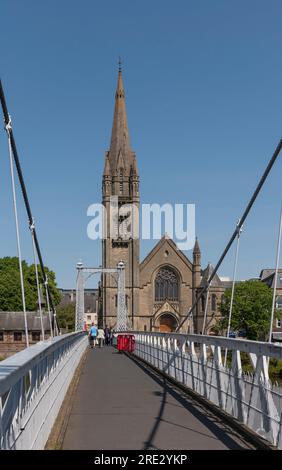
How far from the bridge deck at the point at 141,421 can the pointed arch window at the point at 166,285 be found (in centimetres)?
7439

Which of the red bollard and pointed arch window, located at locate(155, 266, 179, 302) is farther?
pointed arch window, located at locate(155, 266, 179, 302)

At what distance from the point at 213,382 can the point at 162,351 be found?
843 cm

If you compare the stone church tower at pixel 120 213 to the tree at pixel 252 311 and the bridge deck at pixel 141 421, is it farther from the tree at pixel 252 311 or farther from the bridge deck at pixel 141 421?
the bridge deck at pixel 141 421

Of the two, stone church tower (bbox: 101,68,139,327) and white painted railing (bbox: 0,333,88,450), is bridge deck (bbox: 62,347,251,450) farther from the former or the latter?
stone church tower (bbox: 101,68,139,327)

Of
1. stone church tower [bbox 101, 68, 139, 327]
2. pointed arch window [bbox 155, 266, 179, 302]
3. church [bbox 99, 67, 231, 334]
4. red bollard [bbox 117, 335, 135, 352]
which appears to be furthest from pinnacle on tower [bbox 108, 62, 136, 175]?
red bollard [bbox 117, 335, 135, 352]

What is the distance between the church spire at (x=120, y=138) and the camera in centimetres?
9688

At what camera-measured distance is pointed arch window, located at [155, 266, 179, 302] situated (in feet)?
294

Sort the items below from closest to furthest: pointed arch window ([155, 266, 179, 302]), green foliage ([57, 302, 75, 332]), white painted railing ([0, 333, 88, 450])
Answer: white painted railing ([0, 333, 88, 450]) < pointed arch window ([155, 266, 179, 302]) < green foliage ([57, 302, 75, 332])

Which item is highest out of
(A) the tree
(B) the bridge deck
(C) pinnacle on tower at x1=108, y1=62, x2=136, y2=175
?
(C) pinnacle on tower at x1=108, y1=62, x2=136, y2=175

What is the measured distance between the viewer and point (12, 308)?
268 ft

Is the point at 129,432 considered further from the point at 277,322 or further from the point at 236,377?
the point at 277,322

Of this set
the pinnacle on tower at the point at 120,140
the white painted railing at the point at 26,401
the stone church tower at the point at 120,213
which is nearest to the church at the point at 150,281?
the stone church tower at the point at 120,213
